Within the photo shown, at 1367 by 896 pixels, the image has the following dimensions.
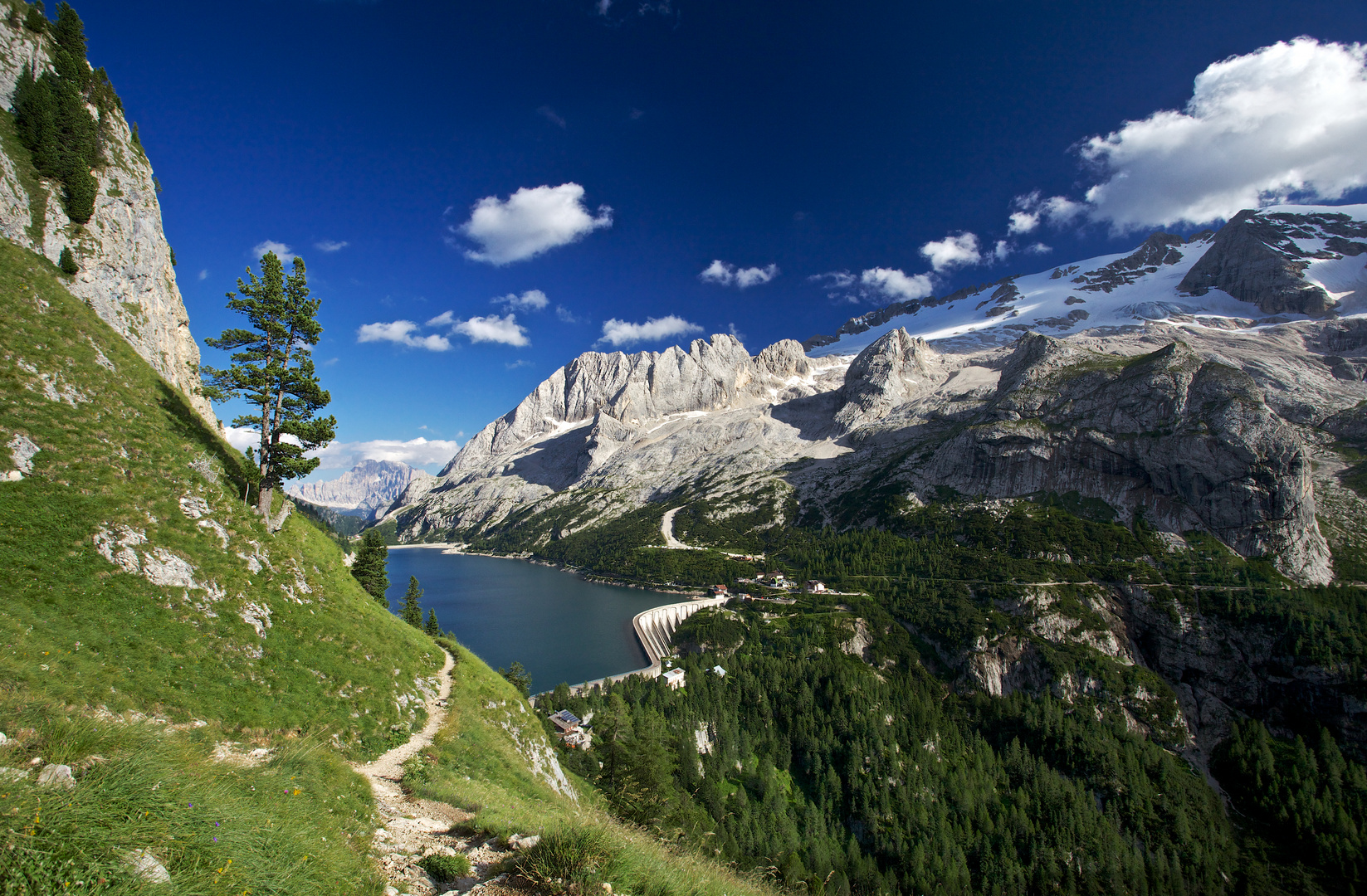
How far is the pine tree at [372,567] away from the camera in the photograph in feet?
146

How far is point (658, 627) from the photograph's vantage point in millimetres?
101750

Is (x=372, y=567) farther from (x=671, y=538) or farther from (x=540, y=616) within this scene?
(x=671, y=538)

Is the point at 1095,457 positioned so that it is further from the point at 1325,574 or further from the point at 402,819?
the point at 402,819

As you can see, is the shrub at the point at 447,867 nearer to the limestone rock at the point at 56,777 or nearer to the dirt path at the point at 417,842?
the dirt path at the point at 417,842

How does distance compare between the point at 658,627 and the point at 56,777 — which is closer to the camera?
the point at 56,777

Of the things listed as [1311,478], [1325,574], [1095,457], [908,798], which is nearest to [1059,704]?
[908,798]

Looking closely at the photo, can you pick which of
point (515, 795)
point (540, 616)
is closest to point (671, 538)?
point (540, 616)

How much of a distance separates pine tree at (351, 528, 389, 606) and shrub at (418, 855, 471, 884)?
4133cm

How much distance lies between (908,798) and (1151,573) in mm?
79121

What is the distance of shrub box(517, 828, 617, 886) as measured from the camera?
664 centimetres

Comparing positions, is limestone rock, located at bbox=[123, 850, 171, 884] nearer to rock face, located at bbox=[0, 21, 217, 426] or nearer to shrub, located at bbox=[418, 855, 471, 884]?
shrub, located at bbox=[418, 855, 471, 884]

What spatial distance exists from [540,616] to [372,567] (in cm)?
7274

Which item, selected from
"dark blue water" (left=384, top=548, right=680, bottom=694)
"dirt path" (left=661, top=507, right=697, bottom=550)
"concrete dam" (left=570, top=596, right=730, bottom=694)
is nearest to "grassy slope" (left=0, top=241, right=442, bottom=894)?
"dark blue water" (left=384, top=548, right=680, bottom=694)

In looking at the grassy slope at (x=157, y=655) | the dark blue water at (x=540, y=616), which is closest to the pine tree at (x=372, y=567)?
the dark blue water at (x=540, y=616)
